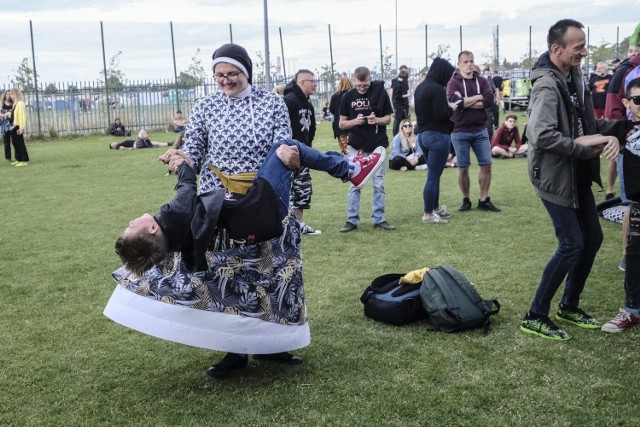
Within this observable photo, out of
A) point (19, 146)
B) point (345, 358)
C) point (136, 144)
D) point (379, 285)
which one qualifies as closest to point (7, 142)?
point (19, 146)

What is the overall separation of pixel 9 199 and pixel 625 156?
10.5 meters

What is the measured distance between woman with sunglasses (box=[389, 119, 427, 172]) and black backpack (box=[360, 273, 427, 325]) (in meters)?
9.34

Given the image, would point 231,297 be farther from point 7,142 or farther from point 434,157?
point 7,142

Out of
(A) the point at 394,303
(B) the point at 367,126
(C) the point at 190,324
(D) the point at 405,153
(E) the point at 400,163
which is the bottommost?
(A) the point at 394,303

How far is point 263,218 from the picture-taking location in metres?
3.84

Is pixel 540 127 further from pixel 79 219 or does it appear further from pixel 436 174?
pixel 79 219

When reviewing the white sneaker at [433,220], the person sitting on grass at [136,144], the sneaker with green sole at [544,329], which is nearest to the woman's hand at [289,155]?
the sneaker with green sole at [544,329]

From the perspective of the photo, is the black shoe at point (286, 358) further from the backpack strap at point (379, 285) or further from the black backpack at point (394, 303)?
the backpack strap at point (379, 285)

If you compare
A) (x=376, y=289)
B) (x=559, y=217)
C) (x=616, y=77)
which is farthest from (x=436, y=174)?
(x=559, y=217)

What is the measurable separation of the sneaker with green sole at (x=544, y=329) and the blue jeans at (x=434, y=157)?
410 centimetres

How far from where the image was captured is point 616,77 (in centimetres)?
657

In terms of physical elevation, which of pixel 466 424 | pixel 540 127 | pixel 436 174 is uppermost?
pixel 540 127

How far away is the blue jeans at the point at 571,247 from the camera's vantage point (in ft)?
15.1

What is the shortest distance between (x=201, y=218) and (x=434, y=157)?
5.69 metres
